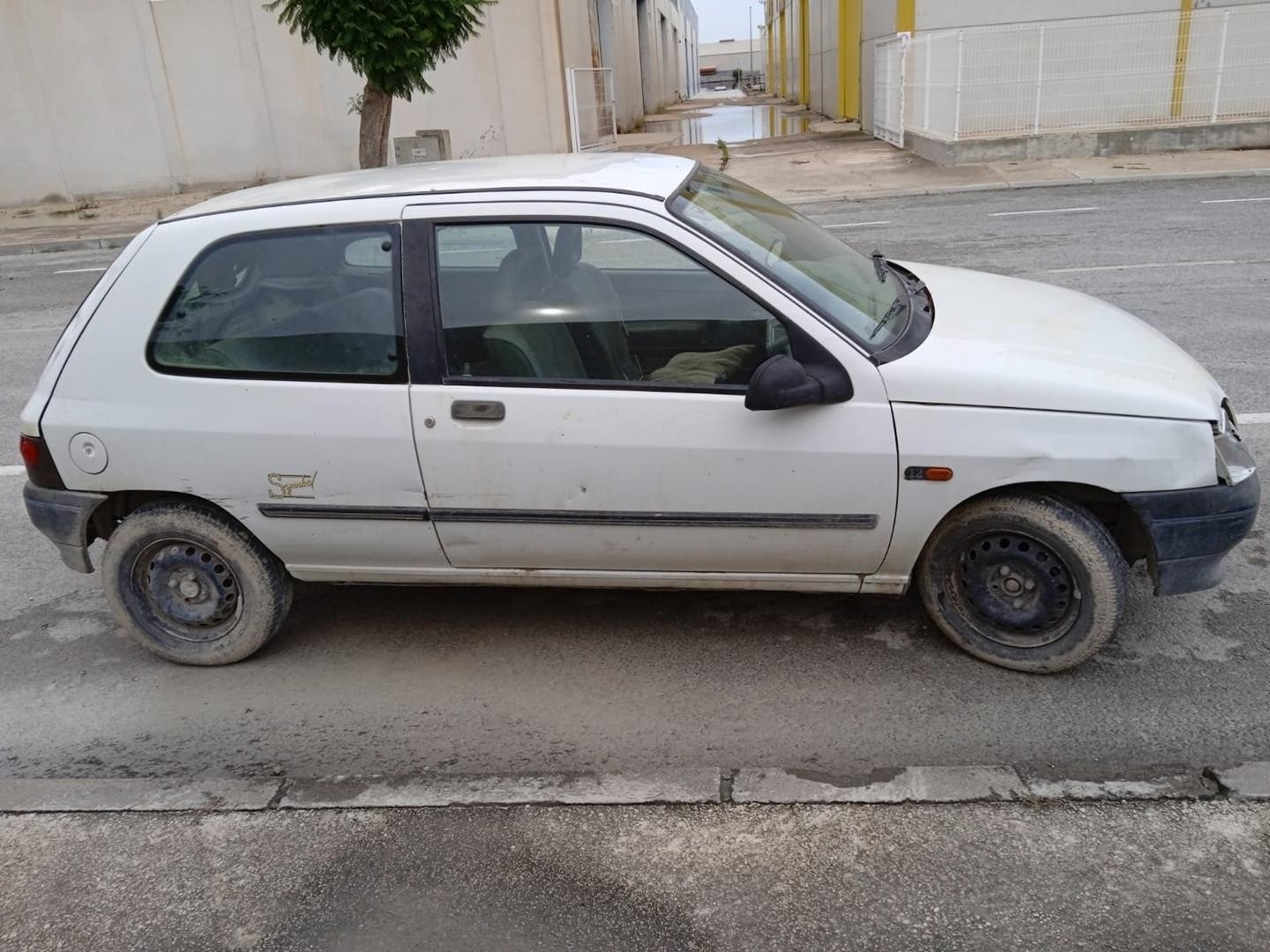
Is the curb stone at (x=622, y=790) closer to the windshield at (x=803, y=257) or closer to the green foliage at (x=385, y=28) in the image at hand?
the windshield at (x=803, y=257)

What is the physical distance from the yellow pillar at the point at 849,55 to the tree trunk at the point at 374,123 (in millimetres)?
15257

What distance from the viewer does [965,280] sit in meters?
4.43

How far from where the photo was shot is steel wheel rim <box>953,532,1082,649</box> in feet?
11.5

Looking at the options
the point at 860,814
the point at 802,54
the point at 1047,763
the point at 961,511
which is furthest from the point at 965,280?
the point at 802,54

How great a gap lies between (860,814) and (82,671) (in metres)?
2.94

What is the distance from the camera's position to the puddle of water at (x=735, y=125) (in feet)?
94.8

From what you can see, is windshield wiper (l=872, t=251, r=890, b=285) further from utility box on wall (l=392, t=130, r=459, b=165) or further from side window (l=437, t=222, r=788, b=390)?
utility box on wall (l=392, t=130, r=459, b=165)

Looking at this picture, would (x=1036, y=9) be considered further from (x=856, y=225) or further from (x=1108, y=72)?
(x=856, y=225)

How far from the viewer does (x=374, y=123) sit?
13.7 m

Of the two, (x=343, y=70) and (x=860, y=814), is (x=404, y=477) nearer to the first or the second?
(x=860, y=814)

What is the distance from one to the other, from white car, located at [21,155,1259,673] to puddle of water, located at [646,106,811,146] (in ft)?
80.7

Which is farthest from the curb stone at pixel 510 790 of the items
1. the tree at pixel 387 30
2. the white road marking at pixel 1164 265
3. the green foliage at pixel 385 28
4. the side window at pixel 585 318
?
the green foliage at pixel 385 28

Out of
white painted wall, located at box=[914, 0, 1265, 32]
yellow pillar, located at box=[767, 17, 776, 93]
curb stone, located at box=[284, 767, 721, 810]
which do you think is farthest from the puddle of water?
curb stone, located at box=[284, 767, 721, 810]

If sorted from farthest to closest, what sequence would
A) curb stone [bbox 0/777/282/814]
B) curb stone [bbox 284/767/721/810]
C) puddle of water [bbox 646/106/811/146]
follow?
puddle of water [bbox 646/106/811/146] → curb stone [bbox 0/777/282/814] → curb stone [bbox 284/767/721/810]
